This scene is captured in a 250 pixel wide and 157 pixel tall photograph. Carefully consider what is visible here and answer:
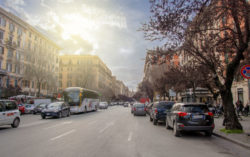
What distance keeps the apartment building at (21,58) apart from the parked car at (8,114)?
88.1ft

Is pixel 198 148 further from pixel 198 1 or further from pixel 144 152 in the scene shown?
pixel 198 1

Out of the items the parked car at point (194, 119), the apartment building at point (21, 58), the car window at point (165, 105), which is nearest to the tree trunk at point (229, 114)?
the parked car at point (194, 119)

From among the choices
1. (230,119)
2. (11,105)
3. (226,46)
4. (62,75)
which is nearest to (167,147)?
(230,119)

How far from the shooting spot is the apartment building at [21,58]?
39453 millimetres

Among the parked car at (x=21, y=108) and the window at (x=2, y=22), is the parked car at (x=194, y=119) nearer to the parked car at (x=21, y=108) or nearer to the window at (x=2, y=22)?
the parked car at (x=21, y=108)

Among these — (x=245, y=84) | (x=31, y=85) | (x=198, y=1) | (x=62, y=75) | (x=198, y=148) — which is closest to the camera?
(x=198, y=148)

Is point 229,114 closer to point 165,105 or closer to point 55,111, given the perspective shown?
point 165,105

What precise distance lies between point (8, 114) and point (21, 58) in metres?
39.0

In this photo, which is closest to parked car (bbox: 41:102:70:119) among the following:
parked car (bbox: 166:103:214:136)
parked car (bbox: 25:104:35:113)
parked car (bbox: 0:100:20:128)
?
parked car (bbox: 0:100:20:128)

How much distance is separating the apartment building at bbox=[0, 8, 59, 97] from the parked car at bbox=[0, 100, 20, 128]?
88.1 ft

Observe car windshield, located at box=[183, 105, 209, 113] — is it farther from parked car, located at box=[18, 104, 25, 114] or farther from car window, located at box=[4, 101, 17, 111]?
parked car, located at box=[18, 104, 25, 114]

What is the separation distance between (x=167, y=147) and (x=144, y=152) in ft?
4.20

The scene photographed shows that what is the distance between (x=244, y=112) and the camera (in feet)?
75.3

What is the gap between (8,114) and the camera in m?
12.5
